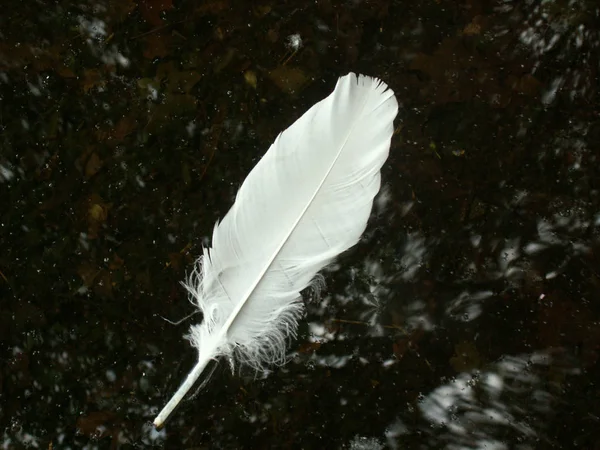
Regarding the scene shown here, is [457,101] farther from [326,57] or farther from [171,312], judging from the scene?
[171,312]

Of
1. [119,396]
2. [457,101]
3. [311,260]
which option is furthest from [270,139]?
[119,396]

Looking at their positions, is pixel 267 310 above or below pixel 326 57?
below

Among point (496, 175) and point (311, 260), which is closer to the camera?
point (311, 260)

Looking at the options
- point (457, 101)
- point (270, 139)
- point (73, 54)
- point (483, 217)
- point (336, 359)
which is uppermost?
point (73, 54)

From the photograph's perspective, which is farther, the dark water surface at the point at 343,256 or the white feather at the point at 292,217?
the dark water surface at the point at 343,256

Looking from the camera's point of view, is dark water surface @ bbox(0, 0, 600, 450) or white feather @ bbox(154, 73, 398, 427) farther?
dark water surface @ bbox(0, 0, 600, 450)
